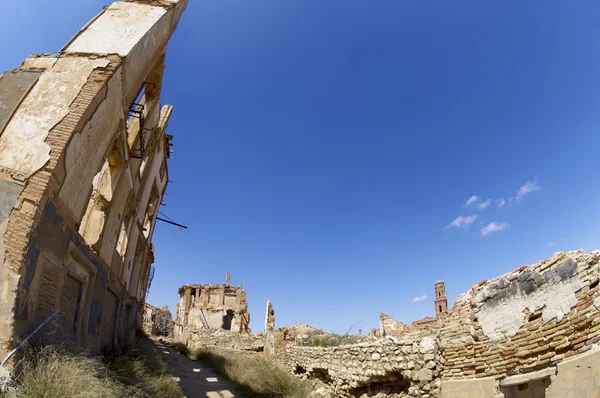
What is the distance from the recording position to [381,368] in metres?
8.50

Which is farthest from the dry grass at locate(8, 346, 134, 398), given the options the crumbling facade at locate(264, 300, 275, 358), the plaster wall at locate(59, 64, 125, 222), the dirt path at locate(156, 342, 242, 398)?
the crumbling facade at locate(264, 300, 275, 358)

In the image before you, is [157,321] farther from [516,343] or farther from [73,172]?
[516,343]

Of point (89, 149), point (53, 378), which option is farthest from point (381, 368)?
point (89, 149)

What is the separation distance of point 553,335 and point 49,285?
7.60 metres

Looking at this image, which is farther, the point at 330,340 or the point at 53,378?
the point at 330,340

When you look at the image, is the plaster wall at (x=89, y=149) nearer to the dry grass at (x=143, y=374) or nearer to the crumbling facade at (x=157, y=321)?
the dry grass at (x=143, y=374)

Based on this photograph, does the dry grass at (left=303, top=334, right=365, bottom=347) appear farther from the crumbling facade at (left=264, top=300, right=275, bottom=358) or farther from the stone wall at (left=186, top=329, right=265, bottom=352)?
the stone wall at (left=186, top=329, right=265, bottom=352)

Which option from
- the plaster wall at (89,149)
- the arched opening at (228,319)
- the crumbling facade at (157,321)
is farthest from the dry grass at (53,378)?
the arched opening at (228,319)

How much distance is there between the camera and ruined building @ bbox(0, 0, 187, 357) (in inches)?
209

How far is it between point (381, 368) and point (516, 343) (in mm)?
3895

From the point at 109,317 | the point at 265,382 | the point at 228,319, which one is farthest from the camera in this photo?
→ the point at 228,319

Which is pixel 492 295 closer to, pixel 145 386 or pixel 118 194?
pixel 145 386

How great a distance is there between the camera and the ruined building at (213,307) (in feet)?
126

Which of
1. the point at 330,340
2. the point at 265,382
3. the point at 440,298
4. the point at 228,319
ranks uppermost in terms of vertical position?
the point at 440,298
